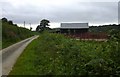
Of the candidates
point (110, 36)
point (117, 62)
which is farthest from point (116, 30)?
point (117, 62)

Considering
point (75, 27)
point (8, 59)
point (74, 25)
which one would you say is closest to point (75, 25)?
point (74, 25)

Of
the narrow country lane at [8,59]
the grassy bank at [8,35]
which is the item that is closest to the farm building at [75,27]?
the grassy bank at [8,35]

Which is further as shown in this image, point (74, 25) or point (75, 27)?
point (74, 25)

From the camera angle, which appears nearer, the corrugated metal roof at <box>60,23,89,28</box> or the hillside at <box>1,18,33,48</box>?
the hillside at <box>1,18,33,48</box>

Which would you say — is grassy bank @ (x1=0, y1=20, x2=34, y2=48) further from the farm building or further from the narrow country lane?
the farm building

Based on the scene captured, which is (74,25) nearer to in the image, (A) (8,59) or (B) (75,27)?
(B) (75,27)

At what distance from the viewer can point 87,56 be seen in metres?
10.2

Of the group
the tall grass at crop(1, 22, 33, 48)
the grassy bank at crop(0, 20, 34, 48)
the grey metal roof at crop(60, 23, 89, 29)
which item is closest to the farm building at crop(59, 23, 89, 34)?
the grey metal roof at crop(60, 23, 89, 29)

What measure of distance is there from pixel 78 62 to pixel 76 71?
69 centimetres

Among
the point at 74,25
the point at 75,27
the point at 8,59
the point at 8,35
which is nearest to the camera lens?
the point at 8,59

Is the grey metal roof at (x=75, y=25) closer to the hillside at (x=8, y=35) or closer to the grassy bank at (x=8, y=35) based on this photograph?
the hillside at (x=8, y=35)

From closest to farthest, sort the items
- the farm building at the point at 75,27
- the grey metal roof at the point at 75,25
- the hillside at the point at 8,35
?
the hillside at the point at 8,35
the farm building at the point at 75,27
the grey metal roof at the point at 75,25

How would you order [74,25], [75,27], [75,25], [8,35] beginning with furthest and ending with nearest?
1. [74,25]
2. [75,25]
3. [75,27]
4. [8,35]

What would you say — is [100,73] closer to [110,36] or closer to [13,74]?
[110,36]
